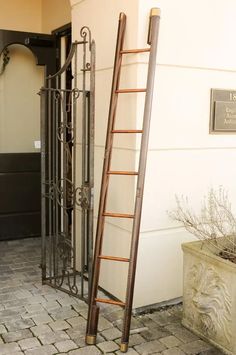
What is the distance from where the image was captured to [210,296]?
2582mm

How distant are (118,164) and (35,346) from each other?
134 cm

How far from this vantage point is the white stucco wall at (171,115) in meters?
2.89

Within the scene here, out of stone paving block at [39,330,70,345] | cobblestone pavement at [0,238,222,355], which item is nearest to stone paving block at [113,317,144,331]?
cobblestone pavement at [0,238,222,355]

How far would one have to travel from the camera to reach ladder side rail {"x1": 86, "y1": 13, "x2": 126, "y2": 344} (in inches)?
102

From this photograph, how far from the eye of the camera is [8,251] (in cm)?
436

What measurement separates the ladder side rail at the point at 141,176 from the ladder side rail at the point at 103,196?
21cm

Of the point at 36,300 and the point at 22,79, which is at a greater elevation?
the point at 22,79

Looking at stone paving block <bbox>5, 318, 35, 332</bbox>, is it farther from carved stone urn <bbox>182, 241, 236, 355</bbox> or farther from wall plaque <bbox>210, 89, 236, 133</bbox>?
wall plaque <bbox>210, 89, 236, 133</bbox>

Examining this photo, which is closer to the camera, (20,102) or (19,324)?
(19,324)

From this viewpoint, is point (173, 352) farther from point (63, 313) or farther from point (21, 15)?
point (21, 15)

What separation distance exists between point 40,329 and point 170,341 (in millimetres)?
843

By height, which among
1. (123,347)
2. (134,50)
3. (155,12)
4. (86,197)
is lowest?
(123,347)

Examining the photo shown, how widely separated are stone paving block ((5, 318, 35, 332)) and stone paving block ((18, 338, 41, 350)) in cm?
17

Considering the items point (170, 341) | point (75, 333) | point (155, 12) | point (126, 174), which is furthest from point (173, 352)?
point (155, 12)
